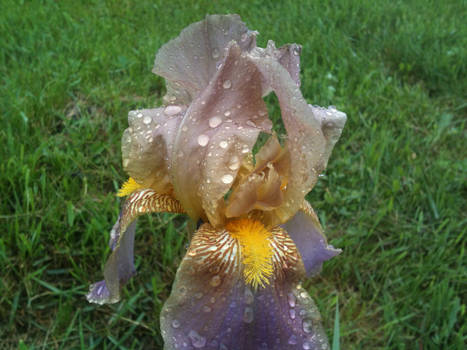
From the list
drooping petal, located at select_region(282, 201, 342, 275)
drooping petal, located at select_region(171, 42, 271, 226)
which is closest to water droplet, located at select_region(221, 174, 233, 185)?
drooping petal, located at select_region(171, 42, 271, 226)

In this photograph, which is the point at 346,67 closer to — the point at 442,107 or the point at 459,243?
the point at 442,107

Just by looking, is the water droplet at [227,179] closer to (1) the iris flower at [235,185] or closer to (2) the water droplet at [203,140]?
(1) the iris flower at [235,185]

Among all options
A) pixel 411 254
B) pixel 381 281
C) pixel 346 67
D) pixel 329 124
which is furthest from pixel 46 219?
pixel 346 67

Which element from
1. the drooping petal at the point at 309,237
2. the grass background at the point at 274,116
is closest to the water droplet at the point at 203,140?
the drooping petal at the point at 309,237

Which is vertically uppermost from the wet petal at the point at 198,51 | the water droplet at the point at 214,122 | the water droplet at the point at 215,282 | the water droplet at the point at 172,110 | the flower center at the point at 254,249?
the wet petal at the point at 198,51

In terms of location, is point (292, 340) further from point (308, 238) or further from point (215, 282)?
point (308, 238)

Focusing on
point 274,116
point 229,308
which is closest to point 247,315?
point 229,308
